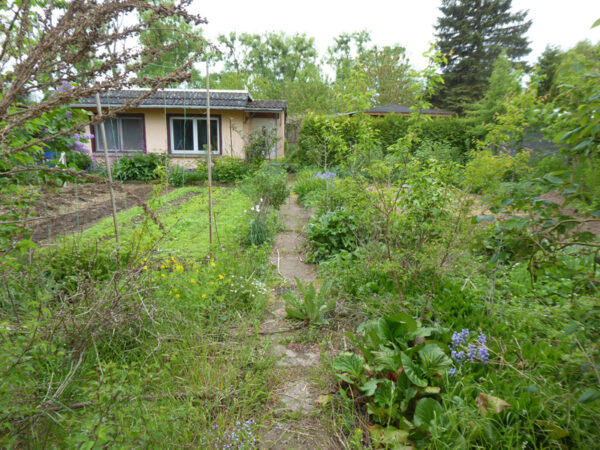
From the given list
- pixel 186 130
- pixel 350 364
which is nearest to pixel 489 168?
pixel 350 364

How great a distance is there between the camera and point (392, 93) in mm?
30125

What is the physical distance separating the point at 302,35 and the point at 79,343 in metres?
44.1

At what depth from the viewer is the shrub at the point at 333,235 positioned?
4328mm

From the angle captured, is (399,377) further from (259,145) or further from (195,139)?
(195,139)

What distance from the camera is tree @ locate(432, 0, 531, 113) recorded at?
28281 mm

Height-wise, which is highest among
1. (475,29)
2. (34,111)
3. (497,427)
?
(475,29)

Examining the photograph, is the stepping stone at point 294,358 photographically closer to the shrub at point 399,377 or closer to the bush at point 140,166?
the shrub at point 399,377

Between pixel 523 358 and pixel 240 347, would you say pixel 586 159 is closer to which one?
pixel 523 358

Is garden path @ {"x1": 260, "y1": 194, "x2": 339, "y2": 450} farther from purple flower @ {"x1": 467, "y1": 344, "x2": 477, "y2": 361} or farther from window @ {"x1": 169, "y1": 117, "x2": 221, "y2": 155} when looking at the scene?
window @ {"x1": 169, "y1": 117, "x2": 221, "y2": 155}

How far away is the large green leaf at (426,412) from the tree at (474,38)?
1217 inches

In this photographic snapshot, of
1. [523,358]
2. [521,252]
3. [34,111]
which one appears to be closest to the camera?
[34,111]

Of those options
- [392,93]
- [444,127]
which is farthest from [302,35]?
[444,127]

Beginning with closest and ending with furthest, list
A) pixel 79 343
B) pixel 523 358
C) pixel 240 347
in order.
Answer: pixel 79 343 < pixel 523 358 < pixel 240 347

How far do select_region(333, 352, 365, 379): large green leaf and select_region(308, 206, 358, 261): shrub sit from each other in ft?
7.55
